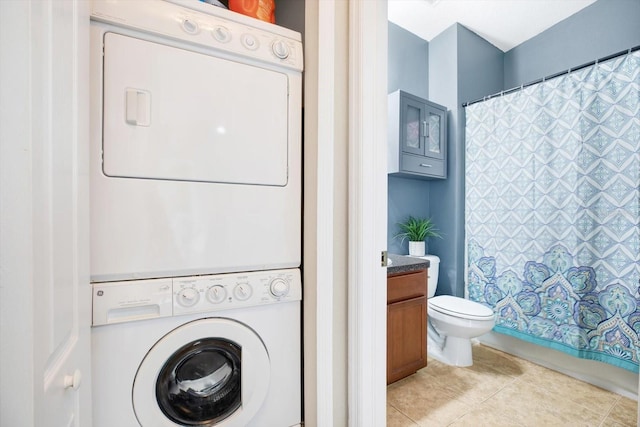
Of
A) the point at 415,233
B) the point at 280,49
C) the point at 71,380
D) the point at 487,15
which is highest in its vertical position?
the point at 487,15

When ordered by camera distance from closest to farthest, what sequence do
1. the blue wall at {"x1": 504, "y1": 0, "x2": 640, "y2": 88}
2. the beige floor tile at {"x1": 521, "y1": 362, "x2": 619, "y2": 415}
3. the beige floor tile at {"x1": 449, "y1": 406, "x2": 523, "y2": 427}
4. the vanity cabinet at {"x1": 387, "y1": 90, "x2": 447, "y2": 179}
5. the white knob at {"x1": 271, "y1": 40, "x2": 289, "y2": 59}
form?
the white knob at {"x1": 271, "y1": 40, "x2": 289, "y2": 59} → the beige floor tile at {"x1": 449, "y1": 406, "x2": 523, "y2": 427} → the beige floor tile at {"x1": 521, "y1": 362, "x2": 619, "y2": 415} → the blue wall at {"x1": 504, "y1": 0, "x2": 640, "y2": 88} → the vanity cabinet at {"x1": 387, "y1": 90, "x2": 447, "y2": 179}

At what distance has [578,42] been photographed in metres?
2.50

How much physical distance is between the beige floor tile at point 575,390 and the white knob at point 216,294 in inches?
85.1

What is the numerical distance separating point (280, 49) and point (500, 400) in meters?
2.27

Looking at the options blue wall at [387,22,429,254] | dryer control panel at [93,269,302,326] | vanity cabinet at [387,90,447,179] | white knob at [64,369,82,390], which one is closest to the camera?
white knob at [64,369,82,390]

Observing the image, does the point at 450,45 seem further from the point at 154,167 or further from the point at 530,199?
the point at 154,167

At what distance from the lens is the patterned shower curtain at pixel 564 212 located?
1.72 m

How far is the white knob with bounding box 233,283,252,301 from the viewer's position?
104 centimetres

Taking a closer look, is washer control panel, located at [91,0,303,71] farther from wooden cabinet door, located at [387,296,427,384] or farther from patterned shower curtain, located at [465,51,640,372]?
patterned shower curtain, located at [465,51,640,372]

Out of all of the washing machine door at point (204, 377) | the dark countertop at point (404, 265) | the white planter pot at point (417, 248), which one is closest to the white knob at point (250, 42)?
the washing machine door at point (204, 377)

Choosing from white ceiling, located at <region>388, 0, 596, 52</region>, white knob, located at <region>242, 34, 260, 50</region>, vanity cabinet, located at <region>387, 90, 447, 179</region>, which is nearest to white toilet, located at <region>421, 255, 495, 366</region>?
vanity cabinet, located at <region>387, 90, 447, 179</region>

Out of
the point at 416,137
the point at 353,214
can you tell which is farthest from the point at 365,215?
the point at 416,137

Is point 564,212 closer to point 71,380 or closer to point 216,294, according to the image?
point 216,294

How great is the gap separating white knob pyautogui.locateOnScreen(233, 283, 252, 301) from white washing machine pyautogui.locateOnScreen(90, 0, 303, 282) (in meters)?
0.07
